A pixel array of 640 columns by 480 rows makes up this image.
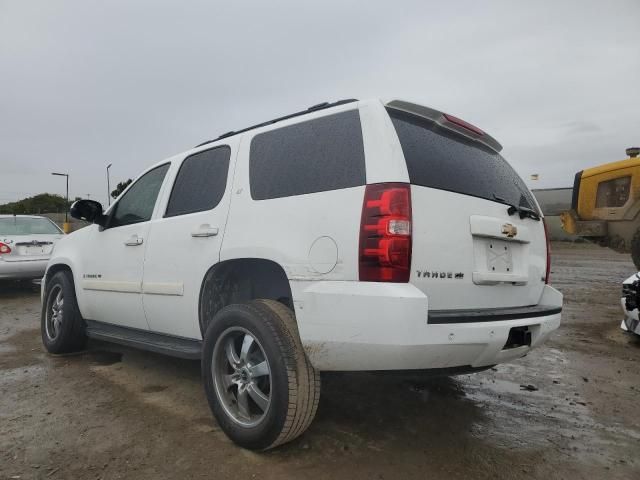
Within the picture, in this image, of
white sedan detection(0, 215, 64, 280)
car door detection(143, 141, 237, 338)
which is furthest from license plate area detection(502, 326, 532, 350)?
white sedan detection(0, 215, 64, 280)

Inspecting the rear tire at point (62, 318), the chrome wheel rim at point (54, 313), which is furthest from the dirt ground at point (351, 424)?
the chrome wheel rim at point (54, 313)

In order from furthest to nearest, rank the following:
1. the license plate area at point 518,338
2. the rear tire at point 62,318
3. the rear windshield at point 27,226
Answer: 1. the rear windshield at point 27,226
2. the rear tire at point 62,318
3. the license plate area at point 518,338

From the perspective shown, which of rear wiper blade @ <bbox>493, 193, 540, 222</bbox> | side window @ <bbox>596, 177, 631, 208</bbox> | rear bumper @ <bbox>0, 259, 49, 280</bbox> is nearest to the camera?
rear wiper blade @ <bbox>493, 193, 540, 222</bbox>

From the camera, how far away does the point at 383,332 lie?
2.06 m

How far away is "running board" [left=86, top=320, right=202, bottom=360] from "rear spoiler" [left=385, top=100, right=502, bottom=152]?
6.30 ft

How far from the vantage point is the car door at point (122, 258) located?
358 centimetres

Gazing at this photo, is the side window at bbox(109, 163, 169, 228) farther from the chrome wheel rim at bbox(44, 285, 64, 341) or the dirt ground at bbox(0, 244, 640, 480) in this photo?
the dirt ground at bbox(0, 244, 640, 480)

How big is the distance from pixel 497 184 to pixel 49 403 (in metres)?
3.41

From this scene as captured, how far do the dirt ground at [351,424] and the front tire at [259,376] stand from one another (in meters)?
0.16

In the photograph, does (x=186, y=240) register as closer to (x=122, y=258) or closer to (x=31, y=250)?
(x=122, y=258)

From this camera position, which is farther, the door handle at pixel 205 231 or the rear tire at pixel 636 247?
the rear tire at pixel 636 247

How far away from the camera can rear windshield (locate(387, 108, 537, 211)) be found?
2.38 m

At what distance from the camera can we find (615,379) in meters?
3.76

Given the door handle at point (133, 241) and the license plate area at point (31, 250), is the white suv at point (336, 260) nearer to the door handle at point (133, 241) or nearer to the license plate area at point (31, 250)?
the door handle at point (133, 241)
